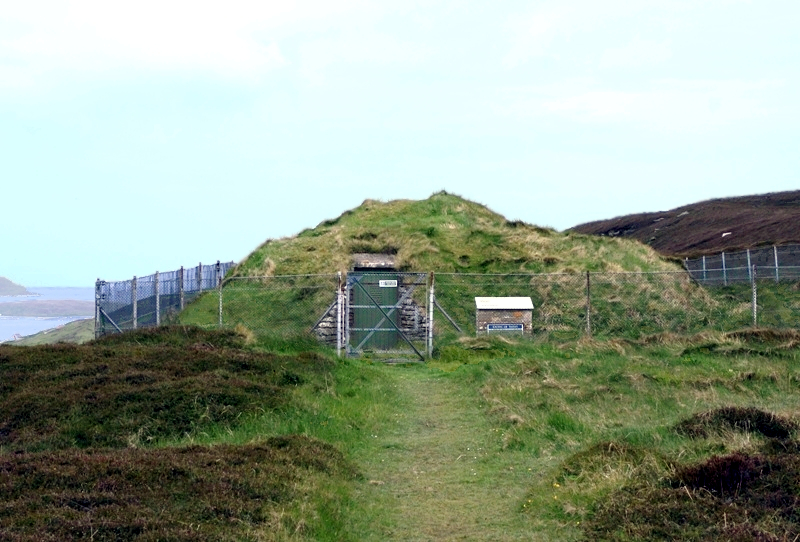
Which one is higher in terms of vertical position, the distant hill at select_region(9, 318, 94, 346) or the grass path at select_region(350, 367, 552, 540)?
the distant hill at select_region(9, 318, 94, 346)

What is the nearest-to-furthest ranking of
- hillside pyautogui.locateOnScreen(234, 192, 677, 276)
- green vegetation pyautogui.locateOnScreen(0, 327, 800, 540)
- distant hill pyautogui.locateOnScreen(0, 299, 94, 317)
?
green vegetation pyautogui.locateOnScreen(0, 327, 800, 540)
hillside pyautogui.locateOnScreen(234, 192, 677, 276)
distant hill pyautogui.locateOnScreen(0, 299, 94, 317)

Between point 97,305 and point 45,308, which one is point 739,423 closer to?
point 97,305

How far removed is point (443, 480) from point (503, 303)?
1385 centimetres

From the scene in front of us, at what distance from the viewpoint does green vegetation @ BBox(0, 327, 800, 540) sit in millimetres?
6348

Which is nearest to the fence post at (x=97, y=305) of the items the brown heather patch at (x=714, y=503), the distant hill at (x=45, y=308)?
the brown heather patch at (x=714, y=503)

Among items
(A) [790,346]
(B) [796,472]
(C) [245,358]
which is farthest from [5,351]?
(A) [790,346]

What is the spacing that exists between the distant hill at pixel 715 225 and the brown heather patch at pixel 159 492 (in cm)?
4015

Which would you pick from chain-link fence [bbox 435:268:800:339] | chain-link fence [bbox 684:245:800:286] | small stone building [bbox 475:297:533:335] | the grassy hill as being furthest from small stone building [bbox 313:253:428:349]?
chain-link fence [bbox 684:245:800:286]

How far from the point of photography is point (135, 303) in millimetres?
22516

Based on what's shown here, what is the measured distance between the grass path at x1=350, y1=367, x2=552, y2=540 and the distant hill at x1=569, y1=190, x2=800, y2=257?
3579cm

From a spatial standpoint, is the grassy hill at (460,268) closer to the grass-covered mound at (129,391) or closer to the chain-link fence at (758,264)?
the chain-link fence at (758,264)

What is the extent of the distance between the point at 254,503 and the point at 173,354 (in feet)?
27.5

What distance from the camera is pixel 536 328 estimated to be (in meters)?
23.3

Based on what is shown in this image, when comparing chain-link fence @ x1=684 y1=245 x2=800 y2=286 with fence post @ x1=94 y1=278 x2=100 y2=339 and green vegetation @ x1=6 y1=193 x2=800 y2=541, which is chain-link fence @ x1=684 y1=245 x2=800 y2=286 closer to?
green vegetation @ x1=6 y1=193 x2=800 y2=541
